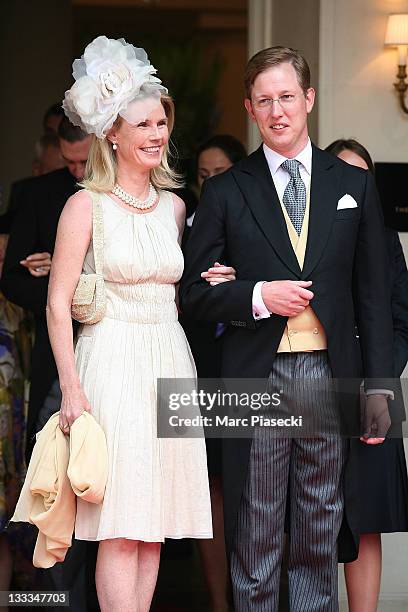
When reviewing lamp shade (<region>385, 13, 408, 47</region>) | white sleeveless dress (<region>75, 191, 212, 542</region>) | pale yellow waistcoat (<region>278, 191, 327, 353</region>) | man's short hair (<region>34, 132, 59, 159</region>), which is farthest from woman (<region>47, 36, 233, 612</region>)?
man's short hair (<region>34, 132, 59, 159</region>)

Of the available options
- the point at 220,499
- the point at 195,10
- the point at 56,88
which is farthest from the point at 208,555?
the point at 195,10

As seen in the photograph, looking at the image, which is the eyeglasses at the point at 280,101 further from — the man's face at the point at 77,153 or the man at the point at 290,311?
the man's face at the point at 77,153

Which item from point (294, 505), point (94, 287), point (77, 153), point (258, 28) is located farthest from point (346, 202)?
point (258, 28)

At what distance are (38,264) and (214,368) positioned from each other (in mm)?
792

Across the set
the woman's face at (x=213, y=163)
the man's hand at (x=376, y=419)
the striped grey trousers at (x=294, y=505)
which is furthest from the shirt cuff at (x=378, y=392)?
the woman's face at (x=213, y=163)

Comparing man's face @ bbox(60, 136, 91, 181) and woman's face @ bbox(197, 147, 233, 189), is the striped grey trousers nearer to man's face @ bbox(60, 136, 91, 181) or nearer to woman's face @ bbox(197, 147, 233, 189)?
man's face @ bbox(60, 136, 91, 181)

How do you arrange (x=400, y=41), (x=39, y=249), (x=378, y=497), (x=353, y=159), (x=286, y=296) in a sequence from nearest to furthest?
1. (x=286, y=296)
2. (x=378, y=497)
3. (x=353, y=159)
4. (x=39, y=249)
5. (x=400, y=41)

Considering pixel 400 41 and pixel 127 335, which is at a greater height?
pixel 400 41

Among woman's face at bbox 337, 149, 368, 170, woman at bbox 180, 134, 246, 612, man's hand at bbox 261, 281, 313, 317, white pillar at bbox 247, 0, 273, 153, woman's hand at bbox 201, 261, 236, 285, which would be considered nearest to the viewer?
man's hand at bbox 261, 281, 313, 317

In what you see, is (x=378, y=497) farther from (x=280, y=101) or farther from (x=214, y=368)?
(x=280, y=101)

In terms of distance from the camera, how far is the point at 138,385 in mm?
3582

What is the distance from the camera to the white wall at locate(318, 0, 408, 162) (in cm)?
489

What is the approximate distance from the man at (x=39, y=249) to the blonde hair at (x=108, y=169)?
735 mm

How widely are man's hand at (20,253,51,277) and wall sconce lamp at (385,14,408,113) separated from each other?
1.65 metres
